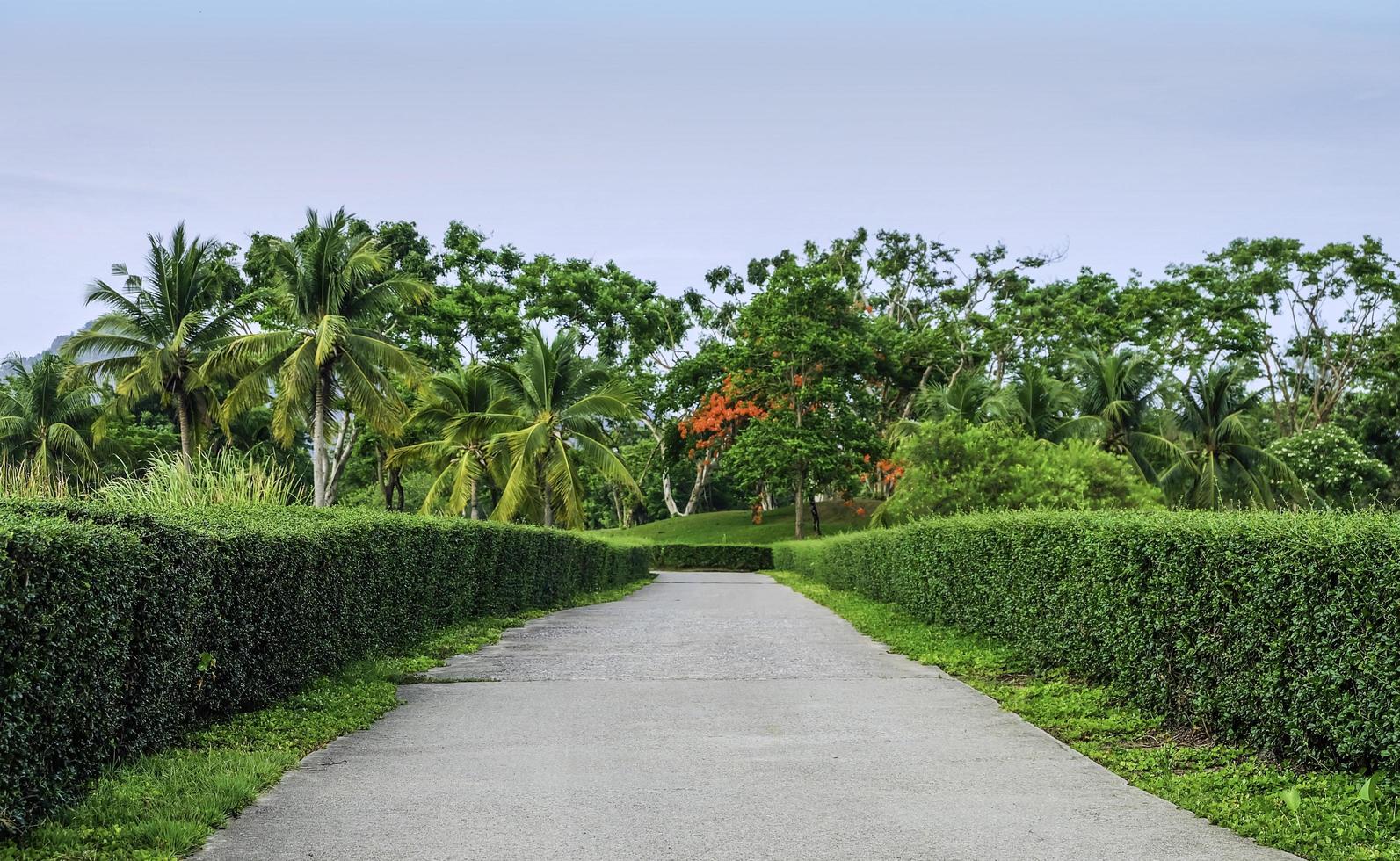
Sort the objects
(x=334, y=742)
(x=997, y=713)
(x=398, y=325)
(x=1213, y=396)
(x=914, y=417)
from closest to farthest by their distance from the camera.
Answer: (x=334, y=742), (x=997, y=713), (x=1213, y=396), (x=398, y=325), (x=914, y=417)

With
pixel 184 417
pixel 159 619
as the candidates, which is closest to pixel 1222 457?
pixel 184 417

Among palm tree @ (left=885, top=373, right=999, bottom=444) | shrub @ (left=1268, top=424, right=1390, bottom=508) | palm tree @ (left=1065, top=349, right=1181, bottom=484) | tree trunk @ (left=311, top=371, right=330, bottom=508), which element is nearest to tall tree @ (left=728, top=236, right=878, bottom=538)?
palm tree @ (left=885, top=373, right=999, bottom=444)

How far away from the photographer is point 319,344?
31.3 metres

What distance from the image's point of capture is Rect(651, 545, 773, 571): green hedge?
5622 centimetres

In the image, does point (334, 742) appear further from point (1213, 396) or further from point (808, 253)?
point (808, 253)

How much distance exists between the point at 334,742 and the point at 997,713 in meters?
5.01

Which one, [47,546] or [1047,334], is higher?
[1047,334]

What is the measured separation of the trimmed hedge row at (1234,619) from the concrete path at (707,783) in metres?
0.98

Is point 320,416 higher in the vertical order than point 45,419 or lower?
lower

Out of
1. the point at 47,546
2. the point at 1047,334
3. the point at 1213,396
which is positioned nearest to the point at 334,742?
the point at 47,546

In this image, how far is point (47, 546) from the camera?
5074 mm

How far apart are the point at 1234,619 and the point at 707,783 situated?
340cm

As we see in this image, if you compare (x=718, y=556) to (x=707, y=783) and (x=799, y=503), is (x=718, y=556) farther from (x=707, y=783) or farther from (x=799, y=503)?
(x=707, y=783)

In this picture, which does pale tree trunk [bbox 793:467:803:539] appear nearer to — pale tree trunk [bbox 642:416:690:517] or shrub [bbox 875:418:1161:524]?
pale tree trunk [bbox 642:416:690:517]
